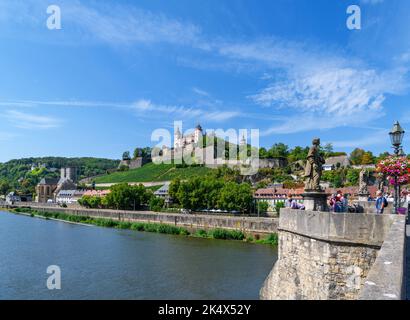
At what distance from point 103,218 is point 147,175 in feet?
221

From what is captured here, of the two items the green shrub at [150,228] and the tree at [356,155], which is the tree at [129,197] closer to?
the green shrub at [150,228]

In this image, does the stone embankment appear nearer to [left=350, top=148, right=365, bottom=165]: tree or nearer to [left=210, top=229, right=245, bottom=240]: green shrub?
[left=210, top=229, right=245, bottom=240]: green shrub

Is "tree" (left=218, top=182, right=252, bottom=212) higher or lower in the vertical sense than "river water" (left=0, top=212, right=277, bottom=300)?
higher

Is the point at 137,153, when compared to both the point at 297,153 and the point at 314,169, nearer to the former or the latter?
the point at 297,153

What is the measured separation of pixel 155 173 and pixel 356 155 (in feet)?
238

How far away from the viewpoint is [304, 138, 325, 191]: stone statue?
11566mm

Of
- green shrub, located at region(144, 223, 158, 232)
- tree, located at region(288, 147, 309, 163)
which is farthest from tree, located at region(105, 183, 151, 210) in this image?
tree, located at region(288, 147, 309, 163)

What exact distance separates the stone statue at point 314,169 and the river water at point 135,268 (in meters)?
11.7

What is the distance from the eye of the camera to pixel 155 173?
144 m

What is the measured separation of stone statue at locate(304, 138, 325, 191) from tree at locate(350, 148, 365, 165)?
378ft

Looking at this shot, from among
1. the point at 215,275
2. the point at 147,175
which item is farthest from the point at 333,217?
the point at 147,175

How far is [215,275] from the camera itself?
2688 cm

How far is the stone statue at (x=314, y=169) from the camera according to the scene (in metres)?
11.6
